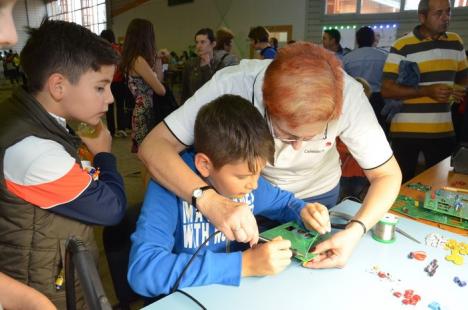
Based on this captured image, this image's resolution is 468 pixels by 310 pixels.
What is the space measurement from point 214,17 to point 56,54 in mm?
8737

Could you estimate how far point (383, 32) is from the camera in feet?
20.3

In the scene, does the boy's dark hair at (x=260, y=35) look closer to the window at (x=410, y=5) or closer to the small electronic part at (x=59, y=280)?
the small electronic part at (x=59, y=280)

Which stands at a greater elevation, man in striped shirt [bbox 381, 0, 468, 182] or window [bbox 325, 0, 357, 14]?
window [bbox 325, 0, 357, 14]

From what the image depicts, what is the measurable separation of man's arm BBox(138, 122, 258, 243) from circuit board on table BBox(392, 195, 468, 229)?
0.69 m

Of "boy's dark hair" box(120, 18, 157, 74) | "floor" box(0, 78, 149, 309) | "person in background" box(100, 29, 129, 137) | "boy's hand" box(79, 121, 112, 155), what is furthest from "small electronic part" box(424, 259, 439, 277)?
"person in background" box(100, 29, 129, 137)

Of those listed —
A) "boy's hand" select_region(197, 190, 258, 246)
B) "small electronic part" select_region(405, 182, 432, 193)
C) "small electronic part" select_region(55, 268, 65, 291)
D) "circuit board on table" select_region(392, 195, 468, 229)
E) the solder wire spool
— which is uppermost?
"boy's hand" select_region(197, 190, 258, 246)

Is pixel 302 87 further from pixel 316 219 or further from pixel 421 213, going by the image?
pixel 421 213

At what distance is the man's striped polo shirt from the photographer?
6.65ft

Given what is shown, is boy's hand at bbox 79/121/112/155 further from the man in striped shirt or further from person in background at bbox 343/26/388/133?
person in background at bbox 343/26/388/133

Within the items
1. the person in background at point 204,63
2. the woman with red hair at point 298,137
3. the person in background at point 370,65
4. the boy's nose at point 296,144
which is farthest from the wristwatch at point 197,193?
the person in background at point 370,65

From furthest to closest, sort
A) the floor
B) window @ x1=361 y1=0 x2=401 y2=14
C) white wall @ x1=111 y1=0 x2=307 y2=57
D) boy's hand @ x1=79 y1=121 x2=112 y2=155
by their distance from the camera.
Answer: white wall @ x1=111 y1=0 x2=307 y2=57
window @ x1=361 y1=0 x2=401 y2=14
the floor
boy's hand @ x1=79 y1=121 x2=112 y2=155

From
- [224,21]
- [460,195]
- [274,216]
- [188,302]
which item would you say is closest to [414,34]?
[460,195]

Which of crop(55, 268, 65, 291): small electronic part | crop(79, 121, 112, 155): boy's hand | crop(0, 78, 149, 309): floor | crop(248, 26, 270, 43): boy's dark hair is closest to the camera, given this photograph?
crop(55, 268, 65, 291): small electronic part

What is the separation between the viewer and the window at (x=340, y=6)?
668 cm
